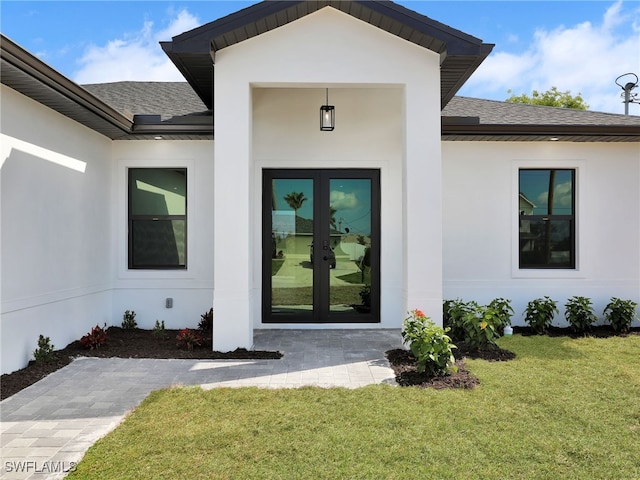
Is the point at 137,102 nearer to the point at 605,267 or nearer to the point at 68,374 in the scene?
the point at 68,374

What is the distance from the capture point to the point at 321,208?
7.40 metres

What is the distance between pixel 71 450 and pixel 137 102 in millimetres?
6690

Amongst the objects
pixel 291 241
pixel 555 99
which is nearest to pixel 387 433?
pixel 291 241

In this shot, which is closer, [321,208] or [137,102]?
[321,208]

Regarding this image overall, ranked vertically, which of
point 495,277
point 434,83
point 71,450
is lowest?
point 71,450

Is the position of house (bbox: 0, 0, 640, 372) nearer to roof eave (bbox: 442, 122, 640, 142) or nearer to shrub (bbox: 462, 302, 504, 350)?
roof eave (bbox: 442, 122, 640, 142)

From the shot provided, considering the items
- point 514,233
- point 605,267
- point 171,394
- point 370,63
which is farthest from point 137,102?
point 605,267

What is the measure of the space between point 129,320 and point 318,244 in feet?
10.9

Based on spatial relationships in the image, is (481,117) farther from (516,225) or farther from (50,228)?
(50,228)

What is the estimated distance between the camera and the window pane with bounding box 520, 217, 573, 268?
7652 millimetres

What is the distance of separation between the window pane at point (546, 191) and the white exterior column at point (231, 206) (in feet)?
16.2

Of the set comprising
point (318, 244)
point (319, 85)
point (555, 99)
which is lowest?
point (318, 244)

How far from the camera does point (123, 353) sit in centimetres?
581

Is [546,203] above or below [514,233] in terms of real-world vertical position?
above
